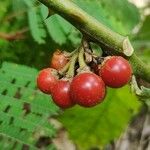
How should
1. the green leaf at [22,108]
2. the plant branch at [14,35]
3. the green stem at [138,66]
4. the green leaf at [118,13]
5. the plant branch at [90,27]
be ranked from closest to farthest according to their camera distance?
the plant branch at [90,27] → the green stem at [138,66] → the green leaf at [22,108] → the green leaf at [118,13] → the plant branch at [14,35]

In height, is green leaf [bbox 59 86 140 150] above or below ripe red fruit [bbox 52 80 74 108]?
below

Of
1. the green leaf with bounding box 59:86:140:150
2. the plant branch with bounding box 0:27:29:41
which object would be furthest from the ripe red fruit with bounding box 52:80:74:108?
the green leaf with bounding box 59:86:140:150

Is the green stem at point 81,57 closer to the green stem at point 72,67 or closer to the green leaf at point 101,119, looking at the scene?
the green stem at point 72,67

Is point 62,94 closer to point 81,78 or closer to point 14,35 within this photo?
point 81,78

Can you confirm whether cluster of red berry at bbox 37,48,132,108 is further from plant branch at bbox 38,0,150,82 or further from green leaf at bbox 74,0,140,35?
green leaf at bbox 74,0,140,35

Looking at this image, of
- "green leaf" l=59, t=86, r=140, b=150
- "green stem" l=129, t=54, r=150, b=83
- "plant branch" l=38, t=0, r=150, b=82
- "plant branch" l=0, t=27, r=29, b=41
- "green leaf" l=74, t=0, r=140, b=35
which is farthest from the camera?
"green leaf" l=59, t=86, r=140, b=150

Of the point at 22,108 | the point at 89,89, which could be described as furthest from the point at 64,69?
the point at 22,108

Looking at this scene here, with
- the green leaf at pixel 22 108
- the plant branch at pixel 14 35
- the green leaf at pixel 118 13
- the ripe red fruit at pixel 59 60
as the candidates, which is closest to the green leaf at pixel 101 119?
the green leaf at pixel 118 13

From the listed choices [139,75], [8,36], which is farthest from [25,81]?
[139,75]
